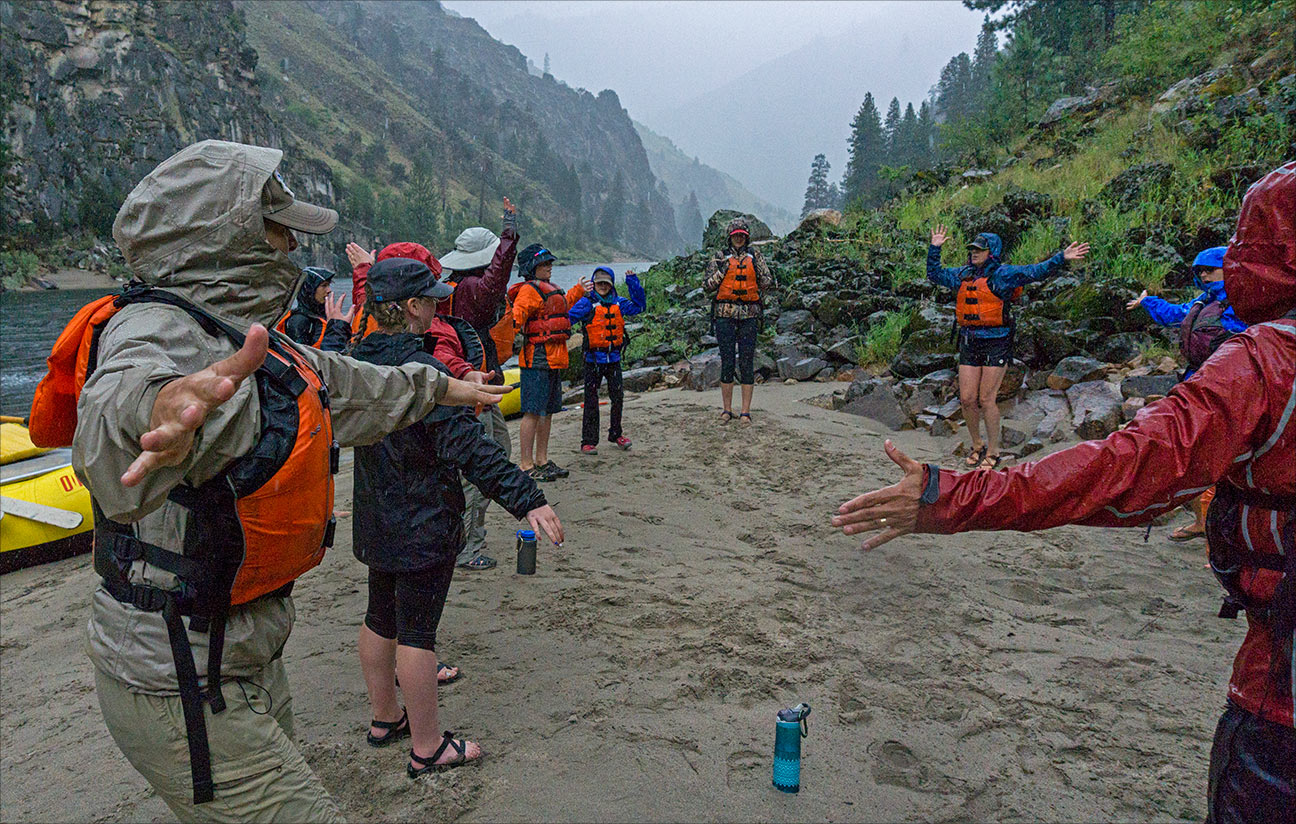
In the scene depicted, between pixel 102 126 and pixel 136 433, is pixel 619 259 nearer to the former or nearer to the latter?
pixel 102 126

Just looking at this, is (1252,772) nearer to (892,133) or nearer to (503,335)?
(503,335)

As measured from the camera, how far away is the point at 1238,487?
158 centimetres

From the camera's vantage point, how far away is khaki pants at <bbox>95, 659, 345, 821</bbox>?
164 cm

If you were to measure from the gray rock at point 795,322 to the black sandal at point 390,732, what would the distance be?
1095 cm

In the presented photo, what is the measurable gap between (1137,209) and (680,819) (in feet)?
38.0

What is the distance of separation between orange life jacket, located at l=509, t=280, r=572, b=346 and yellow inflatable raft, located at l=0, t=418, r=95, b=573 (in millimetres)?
4203

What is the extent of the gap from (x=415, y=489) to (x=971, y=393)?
17.8ft

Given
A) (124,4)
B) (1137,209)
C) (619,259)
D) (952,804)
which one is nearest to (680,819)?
(952,804)

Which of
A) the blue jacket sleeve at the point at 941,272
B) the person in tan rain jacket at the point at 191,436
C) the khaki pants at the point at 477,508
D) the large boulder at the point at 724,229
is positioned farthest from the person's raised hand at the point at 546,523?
the large boulder at the point at 724,229

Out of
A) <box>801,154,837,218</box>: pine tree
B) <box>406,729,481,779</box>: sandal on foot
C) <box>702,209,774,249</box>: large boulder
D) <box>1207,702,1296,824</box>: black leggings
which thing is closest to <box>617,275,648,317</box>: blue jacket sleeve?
<box>406,729,481,779</box>: sandal on foot

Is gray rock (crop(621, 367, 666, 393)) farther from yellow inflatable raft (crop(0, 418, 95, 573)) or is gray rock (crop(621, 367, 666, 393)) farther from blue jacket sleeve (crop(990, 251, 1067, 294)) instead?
yellow inflatable raft (crop(0, 418, 95, 573))

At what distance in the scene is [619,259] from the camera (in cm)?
13700

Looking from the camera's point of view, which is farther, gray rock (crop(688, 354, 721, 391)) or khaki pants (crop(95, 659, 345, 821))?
gray rock (crop(688, 354, 721, 391))

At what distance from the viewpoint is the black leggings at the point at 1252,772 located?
1463 mm
